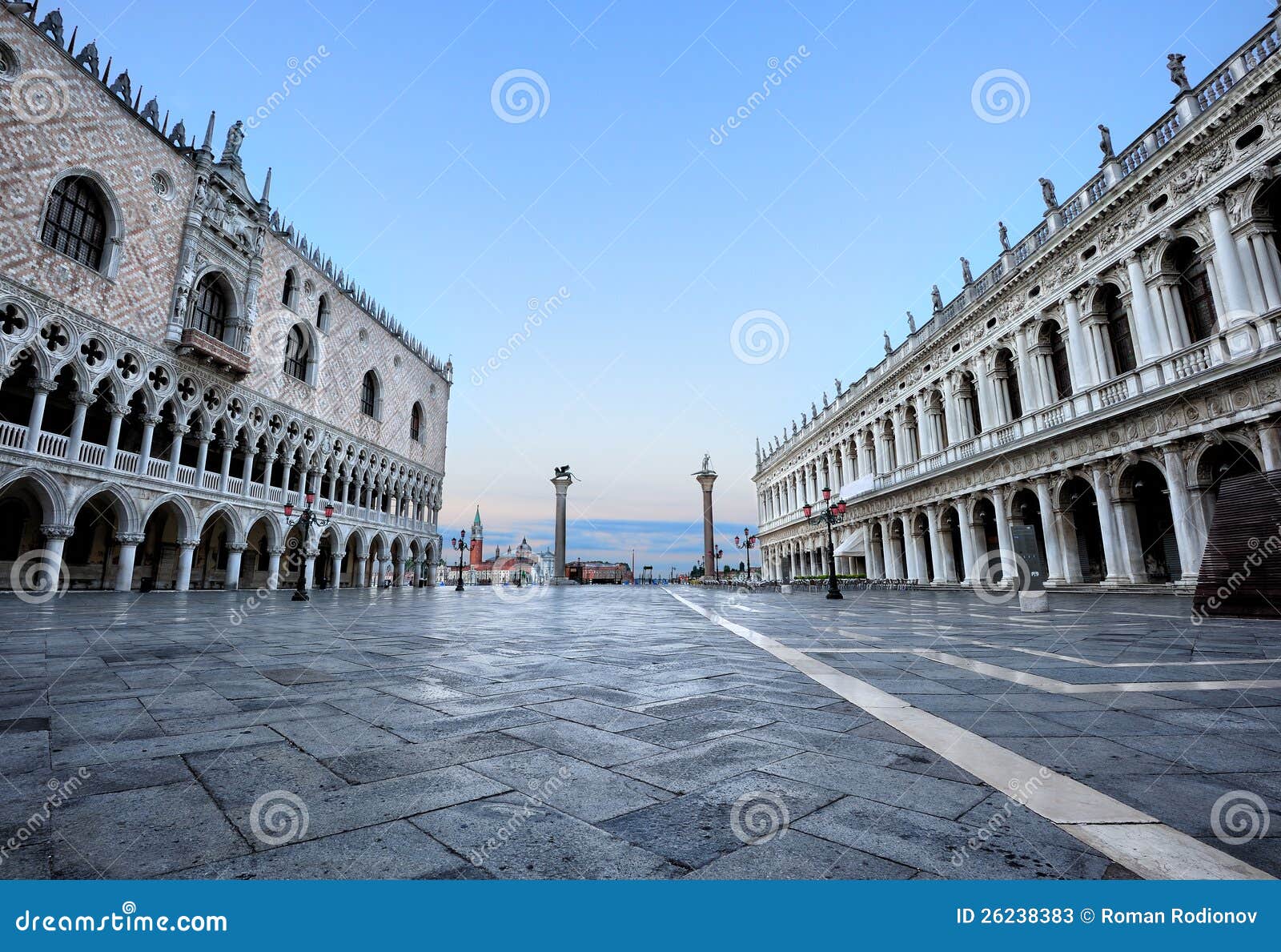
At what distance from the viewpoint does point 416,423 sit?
4381cm

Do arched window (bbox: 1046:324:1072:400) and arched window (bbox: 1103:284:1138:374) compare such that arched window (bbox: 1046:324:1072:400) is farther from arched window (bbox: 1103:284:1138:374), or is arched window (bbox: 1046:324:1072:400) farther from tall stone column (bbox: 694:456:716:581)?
tall stone column (bbox: 694:456:716:581)

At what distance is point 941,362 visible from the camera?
26.4 metres

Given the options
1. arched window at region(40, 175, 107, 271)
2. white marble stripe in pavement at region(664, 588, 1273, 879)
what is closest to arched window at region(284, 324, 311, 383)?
arched window at region(40, 175, 107, 271)

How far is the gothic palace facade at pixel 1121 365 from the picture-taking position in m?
13.6

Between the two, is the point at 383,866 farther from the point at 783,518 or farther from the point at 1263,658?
the point at 783,518

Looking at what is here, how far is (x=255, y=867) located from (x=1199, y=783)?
3.16 m

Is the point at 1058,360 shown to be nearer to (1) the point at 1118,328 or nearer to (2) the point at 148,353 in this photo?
(1) the point at 1118,328

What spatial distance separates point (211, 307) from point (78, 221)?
6.37 metres

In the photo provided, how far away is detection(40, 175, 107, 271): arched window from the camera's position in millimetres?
18766

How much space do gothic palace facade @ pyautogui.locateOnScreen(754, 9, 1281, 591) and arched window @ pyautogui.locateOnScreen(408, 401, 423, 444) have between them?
3182 centimetres

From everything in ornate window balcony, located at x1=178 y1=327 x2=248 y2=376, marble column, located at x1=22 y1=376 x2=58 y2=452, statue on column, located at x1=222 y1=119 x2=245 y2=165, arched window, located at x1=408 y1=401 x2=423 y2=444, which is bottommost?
marble column, located at x1=22 y1=376 x2=58 y2=452

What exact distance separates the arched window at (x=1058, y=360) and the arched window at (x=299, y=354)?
32828 mm

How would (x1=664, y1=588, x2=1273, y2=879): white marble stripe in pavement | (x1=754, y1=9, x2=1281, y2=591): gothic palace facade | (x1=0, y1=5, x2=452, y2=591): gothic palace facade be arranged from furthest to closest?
(x1=0, y1=5, x2=452, y2=591): gothic palace facade < (x1=754, y1=9, x2=1281, y2=591): gothic palace facade < (x1=664, y1=588, x2=1273, y2=879): white marble stripe in pavement

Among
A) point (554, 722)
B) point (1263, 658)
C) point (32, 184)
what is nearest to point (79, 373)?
point (32, 184)
